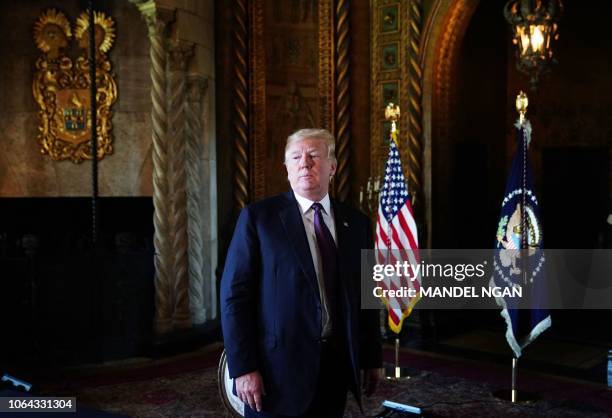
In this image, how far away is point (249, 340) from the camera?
280 centimetres

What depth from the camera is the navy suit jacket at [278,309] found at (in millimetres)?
2811

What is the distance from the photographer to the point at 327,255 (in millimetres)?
2912

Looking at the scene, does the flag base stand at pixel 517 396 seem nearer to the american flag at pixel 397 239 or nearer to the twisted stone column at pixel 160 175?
the american flag at pixel 397 239

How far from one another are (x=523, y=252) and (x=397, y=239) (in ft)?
3.77

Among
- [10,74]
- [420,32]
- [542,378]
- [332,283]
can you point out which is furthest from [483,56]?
[332,283]

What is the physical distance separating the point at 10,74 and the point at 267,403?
6.98 meters

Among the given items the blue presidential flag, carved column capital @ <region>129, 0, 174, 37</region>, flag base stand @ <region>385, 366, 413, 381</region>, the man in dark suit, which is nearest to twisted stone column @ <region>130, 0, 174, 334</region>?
carved column capital @ <region>129, 0, 174, 37</region>

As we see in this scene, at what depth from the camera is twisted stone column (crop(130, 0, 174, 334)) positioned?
7121mm

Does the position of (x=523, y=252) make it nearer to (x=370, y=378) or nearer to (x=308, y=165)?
(x=370, y=378)

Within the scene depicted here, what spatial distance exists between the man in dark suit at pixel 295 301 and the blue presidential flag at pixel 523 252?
3.04 m

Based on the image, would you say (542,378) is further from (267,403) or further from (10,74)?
(10,74)

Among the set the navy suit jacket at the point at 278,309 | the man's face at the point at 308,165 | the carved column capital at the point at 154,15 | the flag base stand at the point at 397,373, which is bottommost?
the flag base stand at the point at 397,373

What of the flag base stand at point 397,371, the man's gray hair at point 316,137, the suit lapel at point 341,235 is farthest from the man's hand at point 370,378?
the flag base stand at point 397,371

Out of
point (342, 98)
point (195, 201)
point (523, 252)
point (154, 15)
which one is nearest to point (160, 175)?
point (195, 201)
